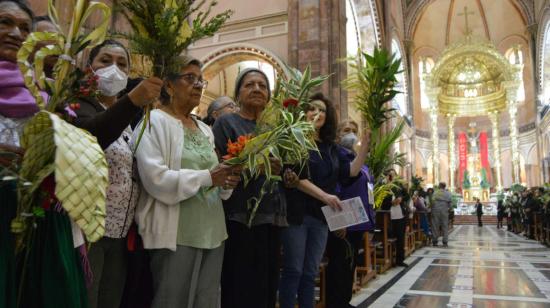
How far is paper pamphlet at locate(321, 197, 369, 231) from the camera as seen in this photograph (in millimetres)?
2637

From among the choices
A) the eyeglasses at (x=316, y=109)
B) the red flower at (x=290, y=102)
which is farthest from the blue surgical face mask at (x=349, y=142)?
the red flower at (x=290, y=102)

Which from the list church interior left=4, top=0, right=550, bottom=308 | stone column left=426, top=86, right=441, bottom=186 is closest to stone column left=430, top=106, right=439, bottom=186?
stone column left=426, top=86, right=441, bottom=186

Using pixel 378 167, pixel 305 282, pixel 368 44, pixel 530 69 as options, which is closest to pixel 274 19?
pixel 368 44

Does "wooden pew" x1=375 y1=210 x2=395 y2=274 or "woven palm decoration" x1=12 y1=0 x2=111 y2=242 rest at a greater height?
"woven palm decoration" x1=12 y1=0 x2=111 y2=242

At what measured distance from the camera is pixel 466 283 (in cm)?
502

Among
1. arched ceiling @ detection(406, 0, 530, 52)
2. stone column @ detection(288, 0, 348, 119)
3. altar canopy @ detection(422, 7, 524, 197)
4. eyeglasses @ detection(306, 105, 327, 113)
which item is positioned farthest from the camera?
arched ceiling @ detection(406, 0, 530, 52)

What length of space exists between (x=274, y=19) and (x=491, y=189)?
2145 centimetres

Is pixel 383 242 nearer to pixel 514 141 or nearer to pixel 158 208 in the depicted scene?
pixel 158 208

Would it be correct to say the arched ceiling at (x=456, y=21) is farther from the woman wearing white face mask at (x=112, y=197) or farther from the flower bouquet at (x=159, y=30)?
the flower bouquet at (x=159, y=30)

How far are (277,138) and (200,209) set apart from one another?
1.42 ft

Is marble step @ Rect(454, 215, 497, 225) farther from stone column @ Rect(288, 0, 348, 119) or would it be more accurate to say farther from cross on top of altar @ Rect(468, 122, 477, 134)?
stone column @ Rect(288, 0, 348, 119)

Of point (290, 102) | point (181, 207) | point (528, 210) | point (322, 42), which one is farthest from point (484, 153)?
point (181, 207)

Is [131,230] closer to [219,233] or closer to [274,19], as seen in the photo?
[219,233]

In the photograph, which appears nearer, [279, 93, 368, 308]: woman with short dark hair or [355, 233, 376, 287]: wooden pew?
[279, 93, 368, 308]: woman with short dark hair
